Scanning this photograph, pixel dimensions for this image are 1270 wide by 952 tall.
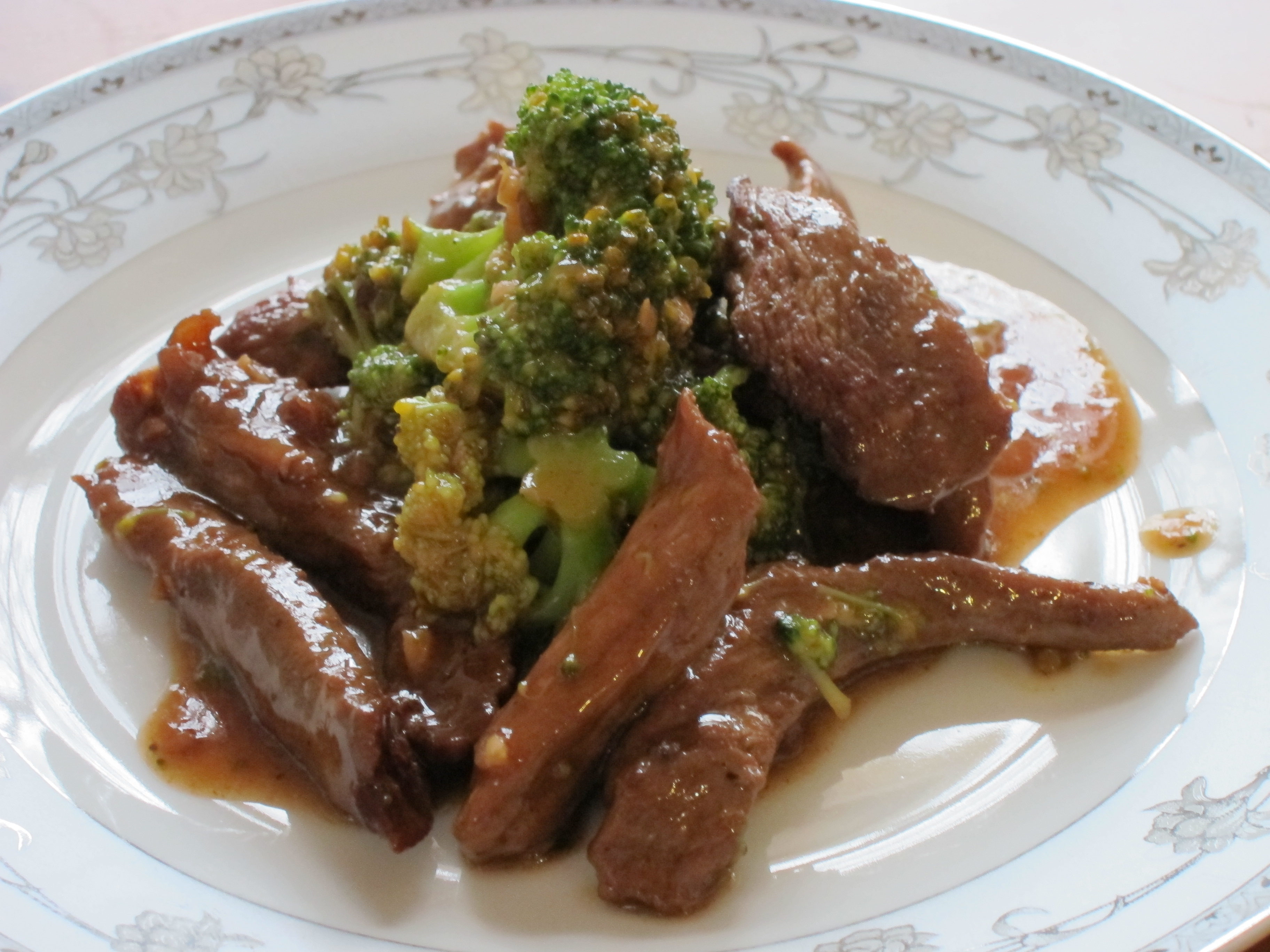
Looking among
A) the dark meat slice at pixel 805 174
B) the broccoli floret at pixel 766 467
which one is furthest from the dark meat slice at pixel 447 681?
the dark meat slice at pixel 805 174

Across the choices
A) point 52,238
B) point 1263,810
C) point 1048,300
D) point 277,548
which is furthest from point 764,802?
point 52,238

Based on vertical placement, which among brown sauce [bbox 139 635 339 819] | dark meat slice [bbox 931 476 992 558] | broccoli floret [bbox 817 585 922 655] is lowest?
brown sauce [bbox 139 635 339 819]

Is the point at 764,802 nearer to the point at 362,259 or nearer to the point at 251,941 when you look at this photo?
the point at 251,941

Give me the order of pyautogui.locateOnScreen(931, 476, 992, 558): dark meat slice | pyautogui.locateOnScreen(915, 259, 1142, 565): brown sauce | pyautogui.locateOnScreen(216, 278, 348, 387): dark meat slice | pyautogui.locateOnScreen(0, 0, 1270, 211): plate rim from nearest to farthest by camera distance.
→ pyautogui.locateOnScreen(931, 476, 992, 558): dark meat slice, pyautogui.locateOnScreen(915, 259, 1142, 565): brown sauce, pyautogui.locateOnScreen(216, 278, 348, 387): dark meat slice, pyautogui.locateOnScreen(0, 0, 1270, 211): plate rim

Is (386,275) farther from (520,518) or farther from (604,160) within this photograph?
(520,518)

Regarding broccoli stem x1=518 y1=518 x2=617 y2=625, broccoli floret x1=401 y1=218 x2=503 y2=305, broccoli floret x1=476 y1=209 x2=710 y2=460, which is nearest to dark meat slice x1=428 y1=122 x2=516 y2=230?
broccoli floret x1=401 y1=218 x2=503 y2=305

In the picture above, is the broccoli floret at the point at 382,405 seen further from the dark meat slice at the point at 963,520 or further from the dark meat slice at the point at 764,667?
the dark meat slice at the point at 963,520

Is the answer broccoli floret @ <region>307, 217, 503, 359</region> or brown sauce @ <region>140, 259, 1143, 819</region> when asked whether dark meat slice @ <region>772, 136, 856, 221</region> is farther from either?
broccoli floret @ <region>307, 217, 503, 359</region>

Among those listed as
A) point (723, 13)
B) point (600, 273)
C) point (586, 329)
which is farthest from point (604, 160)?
point (723, 13)
